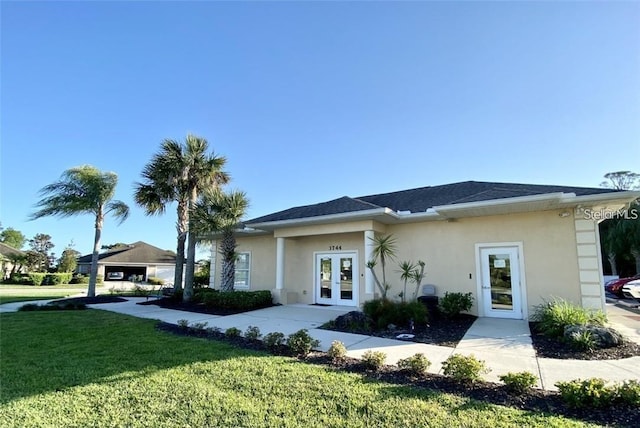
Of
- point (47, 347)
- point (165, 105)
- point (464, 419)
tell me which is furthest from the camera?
point (165, 105)

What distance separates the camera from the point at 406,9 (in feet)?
31.6

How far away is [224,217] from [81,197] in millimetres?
10775

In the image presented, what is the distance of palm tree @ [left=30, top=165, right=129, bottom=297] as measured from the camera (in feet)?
60.8

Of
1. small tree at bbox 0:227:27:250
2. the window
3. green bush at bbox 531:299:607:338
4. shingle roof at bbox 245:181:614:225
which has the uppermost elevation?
small tree at bbox 0:227:27:250

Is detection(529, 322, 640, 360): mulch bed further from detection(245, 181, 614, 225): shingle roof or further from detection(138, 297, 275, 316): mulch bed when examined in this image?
detection(138, 297, 275, 316): mulch bed

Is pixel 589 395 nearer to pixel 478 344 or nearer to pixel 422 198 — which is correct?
pixel 478 344

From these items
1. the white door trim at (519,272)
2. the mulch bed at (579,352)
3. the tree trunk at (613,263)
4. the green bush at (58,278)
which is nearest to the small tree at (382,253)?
the white door trim at (519,272)

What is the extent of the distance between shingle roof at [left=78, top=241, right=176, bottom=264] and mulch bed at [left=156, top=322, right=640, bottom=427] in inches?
1484

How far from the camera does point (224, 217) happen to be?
552 inches

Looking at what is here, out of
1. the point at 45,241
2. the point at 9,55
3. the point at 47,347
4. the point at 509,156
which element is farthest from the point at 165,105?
the point at 45,241

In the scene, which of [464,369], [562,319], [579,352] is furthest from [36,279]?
[579,352]

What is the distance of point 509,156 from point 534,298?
6.42 meters

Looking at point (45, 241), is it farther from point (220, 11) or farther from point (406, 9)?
point (406, 9)

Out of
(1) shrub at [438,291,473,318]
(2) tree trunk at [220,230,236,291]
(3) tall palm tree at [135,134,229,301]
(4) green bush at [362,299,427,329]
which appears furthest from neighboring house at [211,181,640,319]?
(3) tall palm tree at [135,134,229,301]
